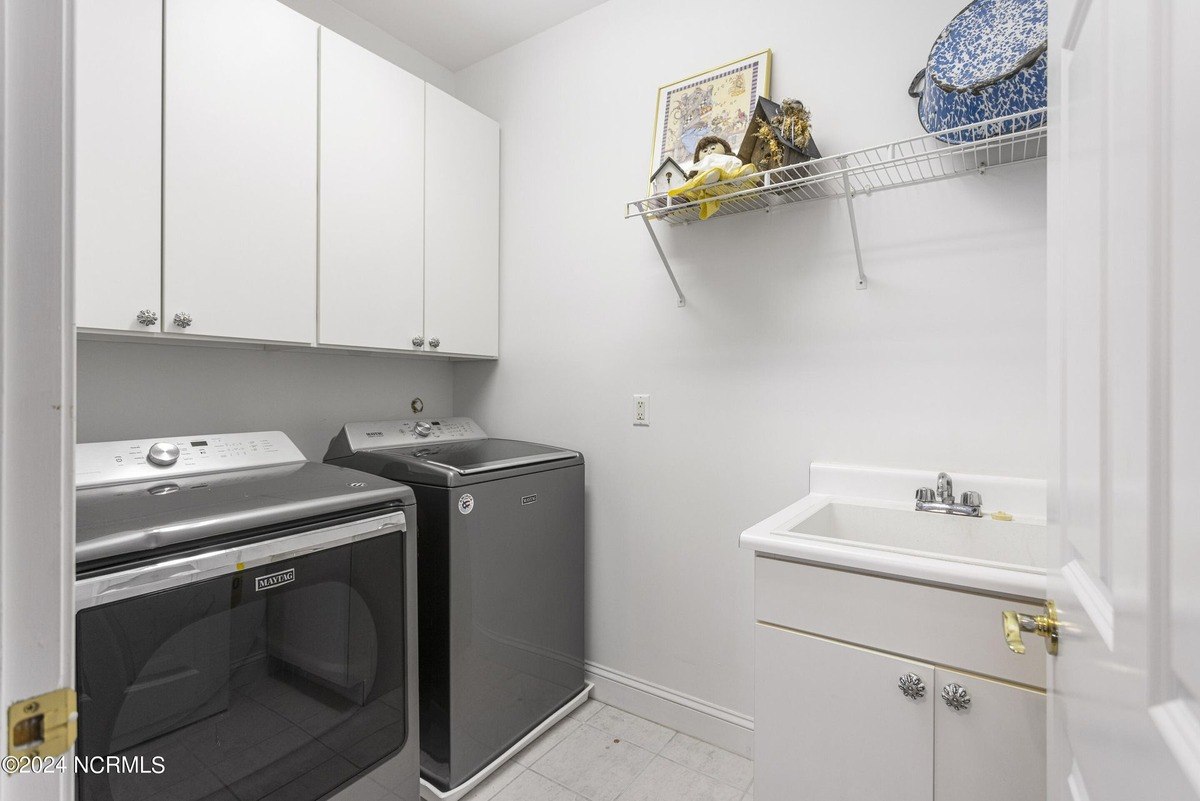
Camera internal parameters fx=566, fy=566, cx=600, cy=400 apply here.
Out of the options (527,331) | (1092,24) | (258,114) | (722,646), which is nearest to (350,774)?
(722,646)

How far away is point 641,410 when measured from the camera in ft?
6.81

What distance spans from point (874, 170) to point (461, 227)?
1.46m

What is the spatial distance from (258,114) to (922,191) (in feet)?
6.06

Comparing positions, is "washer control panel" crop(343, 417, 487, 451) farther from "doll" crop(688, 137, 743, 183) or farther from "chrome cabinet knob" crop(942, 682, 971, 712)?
"chrome cabinet knob" crop(942, 682, 971, 712)

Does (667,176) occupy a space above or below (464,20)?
below

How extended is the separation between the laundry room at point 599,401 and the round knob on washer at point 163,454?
4 cm

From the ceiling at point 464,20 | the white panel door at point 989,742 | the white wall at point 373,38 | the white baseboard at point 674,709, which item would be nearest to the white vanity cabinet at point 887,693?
the white panel door at point 989,742

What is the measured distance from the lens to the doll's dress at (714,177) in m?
1.57

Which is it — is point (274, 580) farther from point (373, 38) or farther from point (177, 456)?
point (373, 38)

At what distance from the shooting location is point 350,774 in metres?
1.39

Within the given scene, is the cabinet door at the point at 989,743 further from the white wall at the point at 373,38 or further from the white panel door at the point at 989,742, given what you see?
the white wall at the point at 373,38

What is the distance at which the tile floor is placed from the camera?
5.46 feet

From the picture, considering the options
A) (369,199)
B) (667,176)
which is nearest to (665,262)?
(667,176)

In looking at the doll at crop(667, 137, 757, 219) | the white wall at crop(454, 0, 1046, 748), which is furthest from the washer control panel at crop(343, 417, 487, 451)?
the doll at crop(667, 137, 757, 219)
